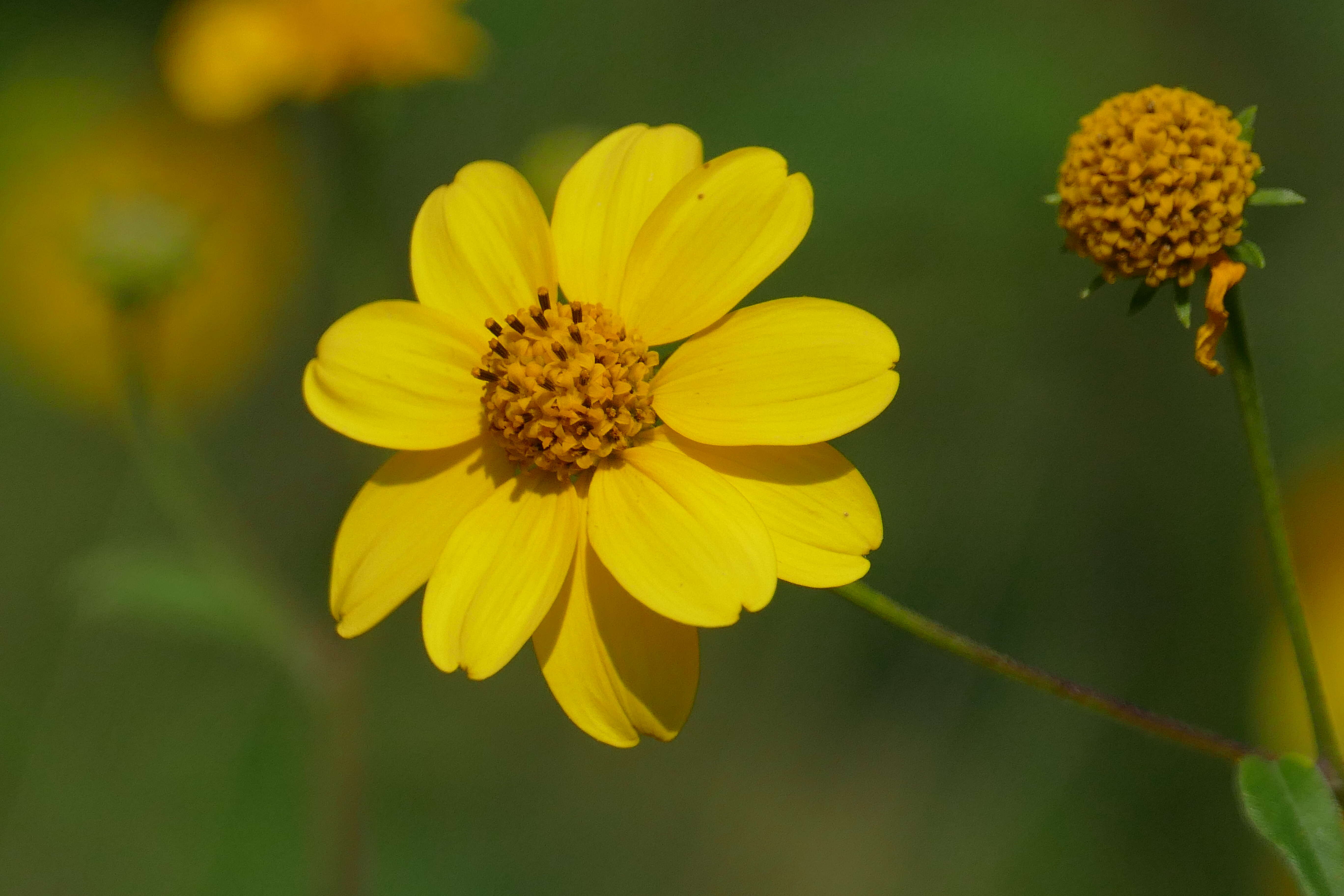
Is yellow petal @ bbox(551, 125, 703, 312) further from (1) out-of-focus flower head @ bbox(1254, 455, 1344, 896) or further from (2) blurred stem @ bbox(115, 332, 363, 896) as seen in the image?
(1) out-of-focus flower head @ bbox(1254, 455, 1344, 896)

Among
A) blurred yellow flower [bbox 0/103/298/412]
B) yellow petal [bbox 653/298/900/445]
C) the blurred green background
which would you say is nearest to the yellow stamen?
yellow petal [bbox 653/298/900/445]

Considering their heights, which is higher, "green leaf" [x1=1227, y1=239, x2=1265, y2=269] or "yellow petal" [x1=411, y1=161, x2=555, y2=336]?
"green leaf" [x1=1227, y1=239, x2=1265, y2=269]

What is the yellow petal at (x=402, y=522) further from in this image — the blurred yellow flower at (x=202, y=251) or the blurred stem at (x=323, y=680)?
the blurred yellow flower at (x=202, y=251)

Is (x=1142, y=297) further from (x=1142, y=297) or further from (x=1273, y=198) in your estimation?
(x=1273, y=198)

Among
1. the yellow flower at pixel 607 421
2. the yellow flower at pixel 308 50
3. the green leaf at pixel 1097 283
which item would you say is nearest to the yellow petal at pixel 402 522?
the yellow flower at pixel 607 421

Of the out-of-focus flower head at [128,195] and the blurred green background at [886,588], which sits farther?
the out-of-focus flower head at [128,195]

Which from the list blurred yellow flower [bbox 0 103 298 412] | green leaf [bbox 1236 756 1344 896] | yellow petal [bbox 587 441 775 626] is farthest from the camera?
blurred yellow flower [bbox 0 103 298 412]
